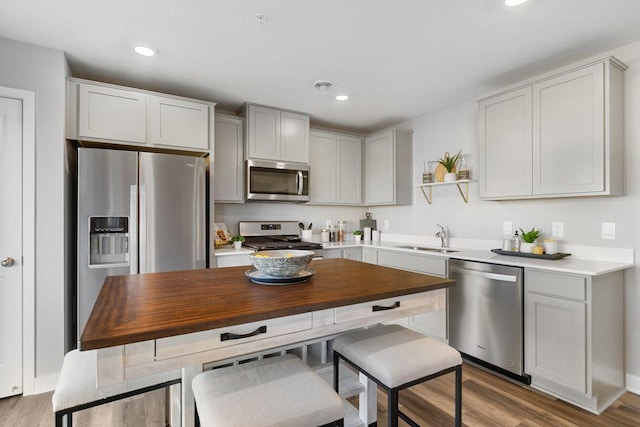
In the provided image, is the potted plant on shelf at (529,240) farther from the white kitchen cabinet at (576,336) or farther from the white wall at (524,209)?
the white kitchen cabinet at (576,336)

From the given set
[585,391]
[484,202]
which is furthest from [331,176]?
[585,391]

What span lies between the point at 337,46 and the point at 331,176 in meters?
1.93

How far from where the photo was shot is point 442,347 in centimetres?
149

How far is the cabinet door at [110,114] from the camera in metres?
2.53

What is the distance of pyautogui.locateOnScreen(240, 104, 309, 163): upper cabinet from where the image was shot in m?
3.39

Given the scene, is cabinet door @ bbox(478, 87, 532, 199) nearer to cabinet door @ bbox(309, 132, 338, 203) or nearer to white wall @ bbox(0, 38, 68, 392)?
cabinet door @ bbox(309, 132, 338, 203)

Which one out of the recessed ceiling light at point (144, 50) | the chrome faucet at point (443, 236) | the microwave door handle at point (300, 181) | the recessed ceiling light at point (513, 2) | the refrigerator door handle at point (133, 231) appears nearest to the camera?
the recessed ceiling light at point (513, 2)

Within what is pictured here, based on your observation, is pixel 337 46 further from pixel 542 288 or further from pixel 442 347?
pixel 542 288

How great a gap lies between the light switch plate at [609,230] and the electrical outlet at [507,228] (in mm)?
665

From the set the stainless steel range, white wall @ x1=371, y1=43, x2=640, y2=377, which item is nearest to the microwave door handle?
the stainless steel range

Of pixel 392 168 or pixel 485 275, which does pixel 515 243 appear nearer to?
pixel 485 275

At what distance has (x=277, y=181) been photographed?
353 cm

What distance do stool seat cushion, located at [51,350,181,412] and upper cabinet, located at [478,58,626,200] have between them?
9.00ft

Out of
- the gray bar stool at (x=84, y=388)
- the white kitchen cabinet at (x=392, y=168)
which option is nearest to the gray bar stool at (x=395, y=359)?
the gray bar stool at (x=84, y=388)
